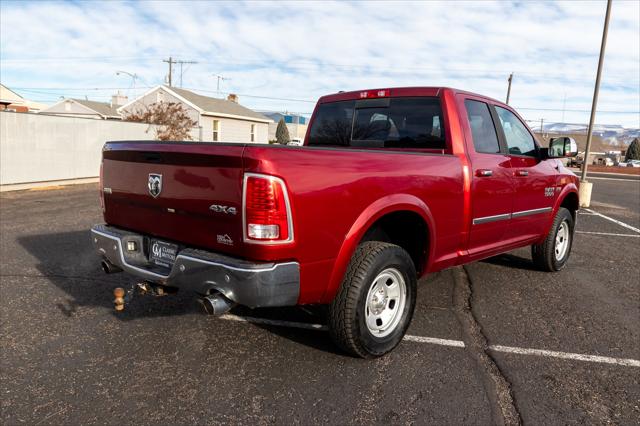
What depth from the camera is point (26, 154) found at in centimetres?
1338

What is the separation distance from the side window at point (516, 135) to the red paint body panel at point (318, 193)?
558mm

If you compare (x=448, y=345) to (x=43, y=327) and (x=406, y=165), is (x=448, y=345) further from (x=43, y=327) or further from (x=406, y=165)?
(x=43, y=327)

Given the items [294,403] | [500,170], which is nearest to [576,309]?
[500,170]

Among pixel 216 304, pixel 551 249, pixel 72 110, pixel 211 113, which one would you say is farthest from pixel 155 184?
pixel 72 110

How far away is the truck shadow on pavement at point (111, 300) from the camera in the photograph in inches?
155

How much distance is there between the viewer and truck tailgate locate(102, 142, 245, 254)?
9.02ft

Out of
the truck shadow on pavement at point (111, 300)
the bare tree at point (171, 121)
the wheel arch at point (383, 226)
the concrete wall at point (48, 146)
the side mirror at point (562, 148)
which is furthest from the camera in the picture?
the bare tree at point (171, 121)

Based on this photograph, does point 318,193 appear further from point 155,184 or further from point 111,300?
point 111,300

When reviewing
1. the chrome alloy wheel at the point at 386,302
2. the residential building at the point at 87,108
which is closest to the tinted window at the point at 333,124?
the chrome alloy wheel at the point at 386,302

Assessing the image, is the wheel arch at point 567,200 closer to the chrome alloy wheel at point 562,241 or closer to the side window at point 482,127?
the chrome alloy wheel at point 562,241

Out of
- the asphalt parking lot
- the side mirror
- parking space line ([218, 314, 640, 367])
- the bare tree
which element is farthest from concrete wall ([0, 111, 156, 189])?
the side mirror

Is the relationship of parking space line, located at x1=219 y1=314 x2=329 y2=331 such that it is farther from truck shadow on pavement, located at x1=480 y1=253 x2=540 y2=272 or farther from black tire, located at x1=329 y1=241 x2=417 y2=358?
truck shadow on pavement, located at x1=480 y1=253 x2=540 y2=272

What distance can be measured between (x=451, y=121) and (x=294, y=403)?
8.60 ft

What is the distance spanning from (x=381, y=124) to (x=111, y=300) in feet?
10.0
